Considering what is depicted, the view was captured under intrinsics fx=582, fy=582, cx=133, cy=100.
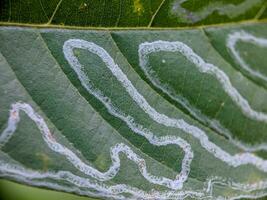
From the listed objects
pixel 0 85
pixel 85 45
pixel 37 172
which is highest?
pixel 85 45

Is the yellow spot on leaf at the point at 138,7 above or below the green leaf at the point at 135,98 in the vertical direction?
above

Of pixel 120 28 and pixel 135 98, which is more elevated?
pixel 120 28

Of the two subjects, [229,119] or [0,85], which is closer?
[0,85]

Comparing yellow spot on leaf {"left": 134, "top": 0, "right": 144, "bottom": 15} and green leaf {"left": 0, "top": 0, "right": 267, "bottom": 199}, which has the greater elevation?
yellow spot on leaf {"left": 134, "top": 0, "right": 144, "bottom": 15}

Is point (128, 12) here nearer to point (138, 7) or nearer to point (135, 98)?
point (138, 7)

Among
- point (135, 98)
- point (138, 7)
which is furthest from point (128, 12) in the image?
point (135, 98)

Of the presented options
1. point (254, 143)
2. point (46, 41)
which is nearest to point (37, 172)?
point (46, 41)

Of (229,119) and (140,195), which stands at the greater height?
(229,119)

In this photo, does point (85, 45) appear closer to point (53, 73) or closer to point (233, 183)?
point (53, 73)
